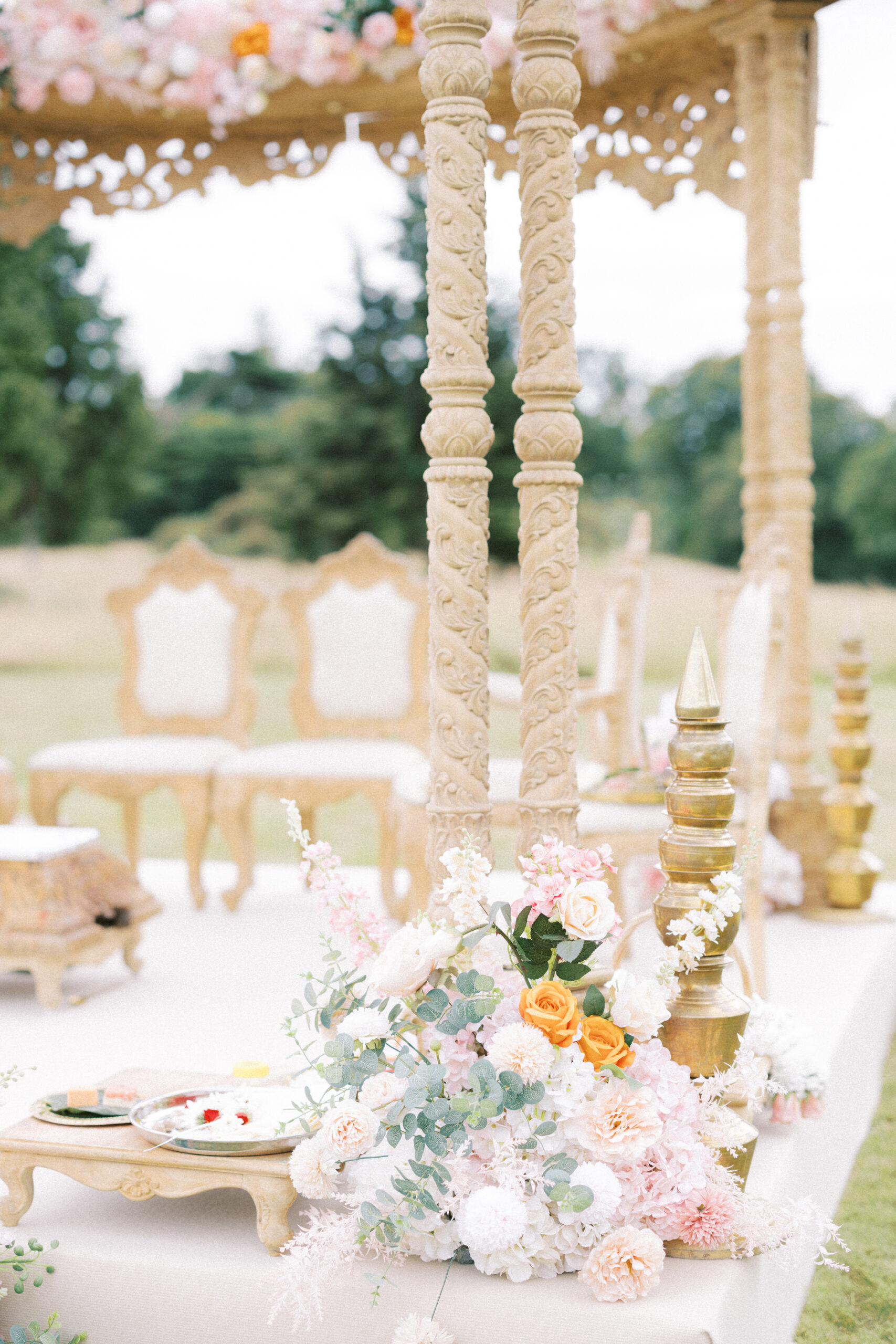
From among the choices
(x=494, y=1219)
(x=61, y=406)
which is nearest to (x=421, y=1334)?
(x=494, y=1219)

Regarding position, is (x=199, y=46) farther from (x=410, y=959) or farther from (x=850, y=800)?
(x=410, y=959)

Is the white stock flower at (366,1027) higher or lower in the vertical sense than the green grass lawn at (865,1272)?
higher

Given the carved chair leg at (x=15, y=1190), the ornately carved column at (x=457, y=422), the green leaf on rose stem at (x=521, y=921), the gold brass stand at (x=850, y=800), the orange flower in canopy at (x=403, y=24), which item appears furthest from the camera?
the orange flower in canopy at (x=403, y=24)

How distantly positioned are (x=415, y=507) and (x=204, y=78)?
32.5ft

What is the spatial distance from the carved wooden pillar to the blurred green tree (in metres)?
10.7

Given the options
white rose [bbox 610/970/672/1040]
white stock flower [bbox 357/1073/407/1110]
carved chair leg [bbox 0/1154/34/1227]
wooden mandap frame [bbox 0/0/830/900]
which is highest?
wooden mandap frame [bbox 0/0/830/900]

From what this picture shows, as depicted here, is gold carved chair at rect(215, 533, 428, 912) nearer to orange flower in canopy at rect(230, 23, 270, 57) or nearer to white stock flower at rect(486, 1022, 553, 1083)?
orange flower in canopy at rect(230, 23, 270, 57)

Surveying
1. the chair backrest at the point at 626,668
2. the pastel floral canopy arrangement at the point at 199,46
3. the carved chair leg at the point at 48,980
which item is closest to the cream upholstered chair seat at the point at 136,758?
the carved chair leg at the point at 48,980

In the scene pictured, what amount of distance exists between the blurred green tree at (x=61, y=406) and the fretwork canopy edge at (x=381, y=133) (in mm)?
8829

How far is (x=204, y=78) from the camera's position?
5.20 meters

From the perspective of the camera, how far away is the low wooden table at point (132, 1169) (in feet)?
7.41

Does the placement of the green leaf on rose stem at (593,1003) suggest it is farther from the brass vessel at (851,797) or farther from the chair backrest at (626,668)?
the brass vessel at (851,797)

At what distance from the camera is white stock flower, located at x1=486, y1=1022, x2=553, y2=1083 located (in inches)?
82.9

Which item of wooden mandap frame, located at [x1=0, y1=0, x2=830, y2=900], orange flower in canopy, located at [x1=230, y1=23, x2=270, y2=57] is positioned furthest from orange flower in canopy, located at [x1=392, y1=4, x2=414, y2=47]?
orange flower in canopy, located at [x1=230, y1=23, x2=270, y2=57]
